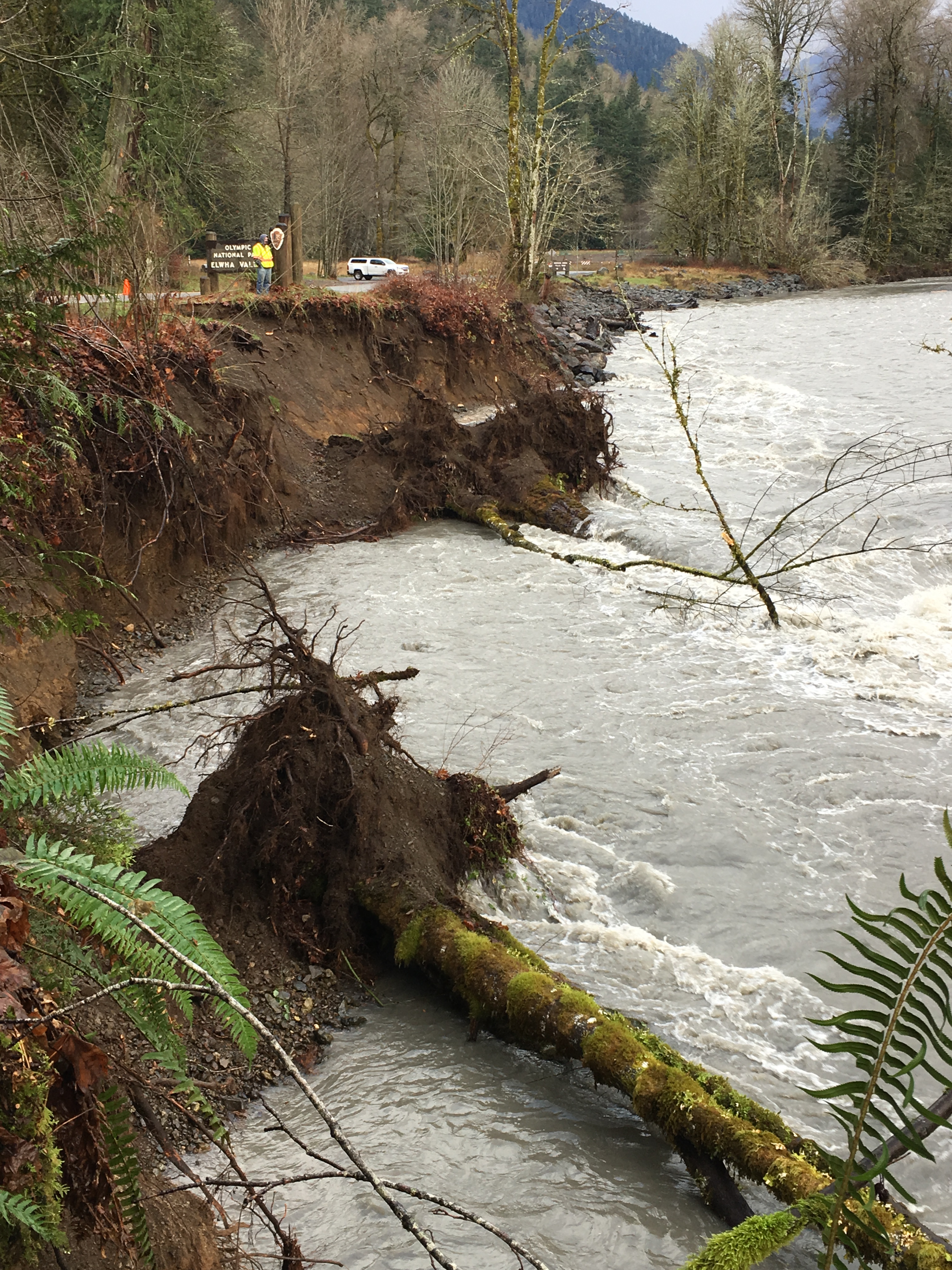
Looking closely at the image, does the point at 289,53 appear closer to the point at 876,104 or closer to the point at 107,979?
the point at 107,979

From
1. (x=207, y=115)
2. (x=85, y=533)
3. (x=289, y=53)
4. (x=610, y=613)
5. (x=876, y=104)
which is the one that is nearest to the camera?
(x=85, y=533)

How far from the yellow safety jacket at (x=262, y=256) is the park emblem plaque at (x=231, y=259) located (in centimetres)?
9

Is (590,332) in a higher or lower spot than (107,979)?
higher

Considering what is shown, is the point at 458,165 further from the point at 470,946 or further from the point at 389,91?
the point at 470,946

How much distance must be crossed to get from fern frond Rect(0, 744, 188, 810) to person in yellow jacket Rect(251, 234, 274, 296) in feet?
48.2

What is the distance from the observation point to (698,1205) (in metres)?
3.44

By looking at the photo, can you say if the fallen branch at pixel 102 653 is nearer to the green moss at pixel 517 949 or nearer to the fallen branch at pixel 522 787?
the fallen branch at pixel 522 787

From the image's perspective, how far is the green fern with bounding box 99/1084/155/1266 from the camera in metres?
2.19

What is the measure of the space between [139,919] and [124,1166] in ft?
1.78

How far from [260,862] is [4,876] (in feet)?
7.70

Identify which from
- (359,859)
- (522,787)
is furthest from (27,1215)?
(522,787)

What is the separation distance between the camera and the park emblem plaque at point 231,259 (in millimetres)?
17141

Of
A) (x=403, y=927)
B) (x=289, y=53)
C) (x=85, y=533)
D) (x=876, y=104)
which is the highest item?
(x=876, y=104)

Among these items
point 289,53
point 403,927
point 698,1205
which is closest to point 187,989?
point 698,1205
